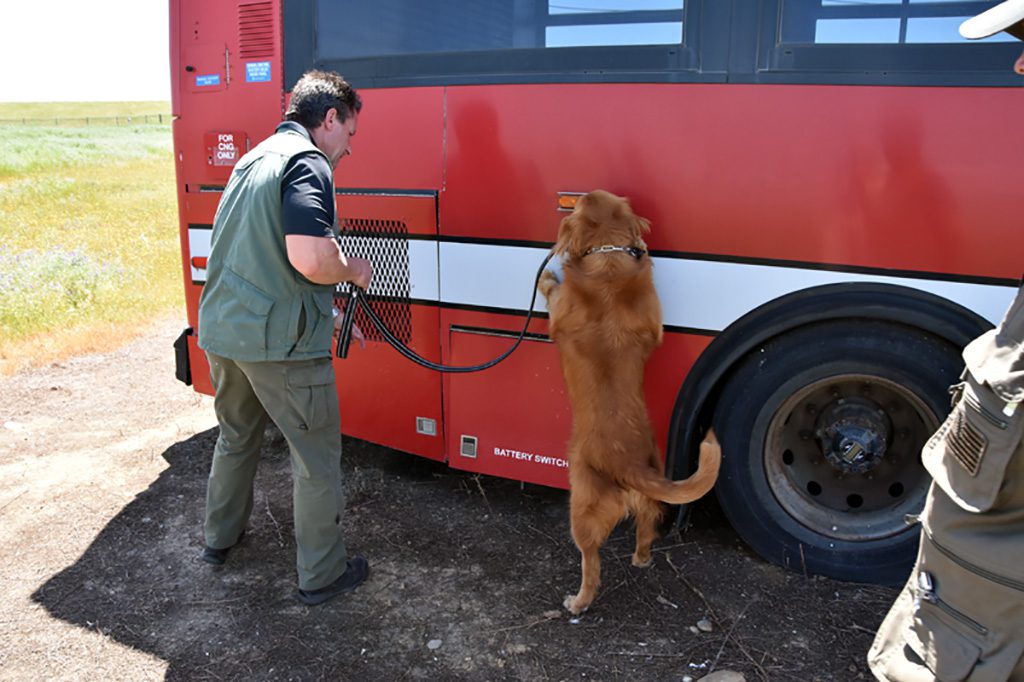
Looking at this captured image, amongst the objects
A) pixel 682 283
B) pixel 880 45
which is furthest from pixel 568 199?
pixel 880 45

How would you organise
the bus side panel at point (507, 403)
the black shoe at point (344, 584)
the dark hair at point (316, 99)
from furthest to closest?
the bus side panel at point (507, 403), the black shoe at point (344, 584), the dark hair at point (316, 99)

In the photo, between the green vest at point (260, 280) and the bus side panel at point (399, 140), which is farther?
the bus side panel at point (399, 140)

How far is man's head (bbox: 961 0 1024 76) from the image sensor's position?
147 centimetres

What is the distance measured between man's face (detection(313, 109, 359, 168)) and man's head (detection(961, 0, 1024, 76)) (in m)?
2.09

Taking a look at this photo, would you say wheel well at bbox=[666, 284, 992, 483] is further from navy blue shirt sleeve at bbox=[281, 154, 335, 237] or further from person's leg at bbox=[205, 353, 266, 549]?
person's leg at bbox=[205, 353, 266, 549]

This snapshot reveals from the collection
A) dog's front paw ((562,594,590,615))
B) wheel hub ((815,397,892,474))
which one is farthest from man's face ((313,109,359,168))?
wheel hub ((815,397,892,474))

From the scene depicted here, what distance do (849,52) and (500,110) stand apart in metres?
1.33

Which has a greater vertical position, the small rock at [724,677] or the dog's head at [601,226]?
the dog's head at [601,226]

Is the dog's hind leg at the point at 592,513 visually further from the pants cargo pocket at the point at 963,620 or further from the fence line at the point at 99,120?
the fence line at the point at 99,120

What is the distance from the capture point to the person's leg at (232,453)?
10.2ft

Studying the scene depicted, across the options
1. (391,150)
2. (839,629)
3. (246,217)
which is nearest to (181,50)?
(391,150)

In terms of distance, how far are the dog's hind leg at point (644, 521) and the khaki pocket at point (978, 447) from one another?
1.32m

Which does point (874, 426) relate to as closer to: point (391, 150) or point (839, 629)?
point (839, 629)

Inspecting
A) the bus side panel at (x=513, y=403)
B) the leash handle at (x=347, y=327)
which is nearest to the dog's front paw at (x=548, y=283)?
the bus side panel at (x=513, y=403)
